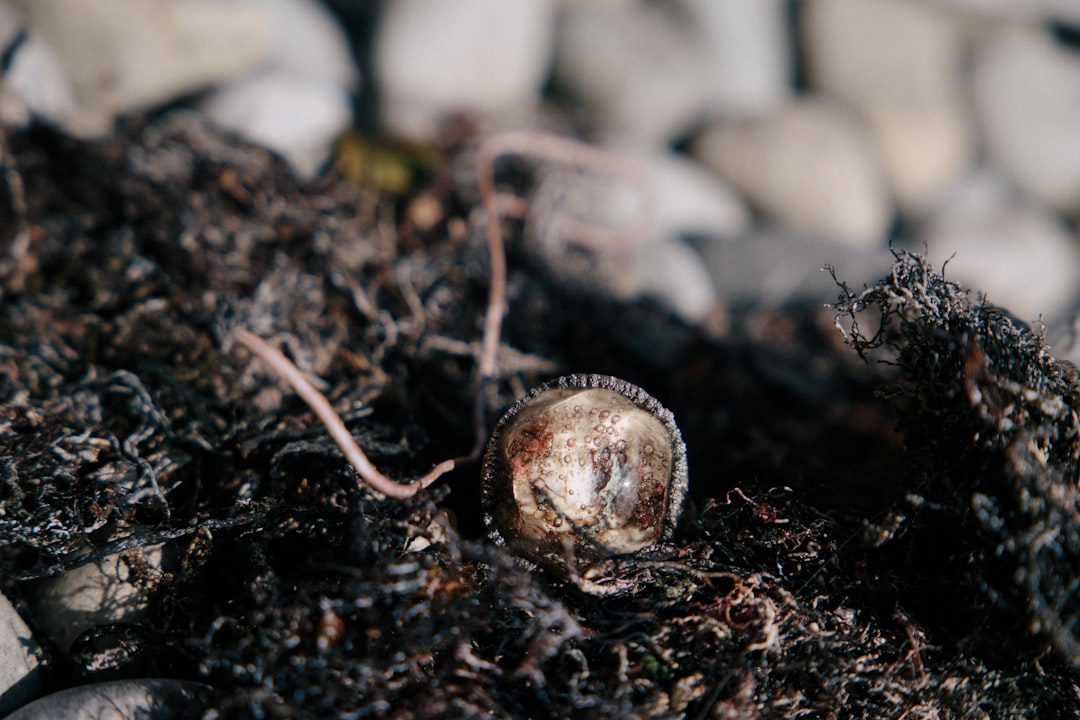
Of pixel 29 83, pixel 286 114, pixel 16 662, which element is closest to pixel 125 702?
pixel 16 662

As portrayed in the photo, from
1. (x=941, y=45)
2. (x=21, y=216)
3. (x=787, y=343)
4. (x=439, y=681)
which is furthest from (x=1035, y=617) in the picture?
(x=941, y=45)

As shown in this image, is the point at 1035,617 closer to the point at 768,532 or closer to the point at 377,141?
the point at 768,532

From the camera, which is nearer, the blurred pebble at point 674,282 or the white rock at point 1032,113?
the blurred pebble at point 674,282

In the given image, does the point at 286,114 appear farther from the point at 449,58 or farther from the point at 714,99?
the point at 714,99

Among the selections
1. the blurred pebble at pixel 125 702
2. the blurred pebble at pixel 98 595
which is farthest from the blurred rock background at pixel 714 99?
the blurred pebble at pixel 125 702

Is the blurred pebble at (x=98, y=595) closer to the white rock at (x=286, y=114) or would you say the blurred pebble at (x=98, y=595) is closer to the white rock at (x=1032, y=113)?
the white rock at (x=286, y=114)

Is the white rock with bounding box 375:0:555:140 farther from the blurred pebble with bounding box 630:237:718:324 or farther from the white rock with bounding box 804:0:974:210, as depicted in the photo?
the white rock with bounding box 804:0:974:210
